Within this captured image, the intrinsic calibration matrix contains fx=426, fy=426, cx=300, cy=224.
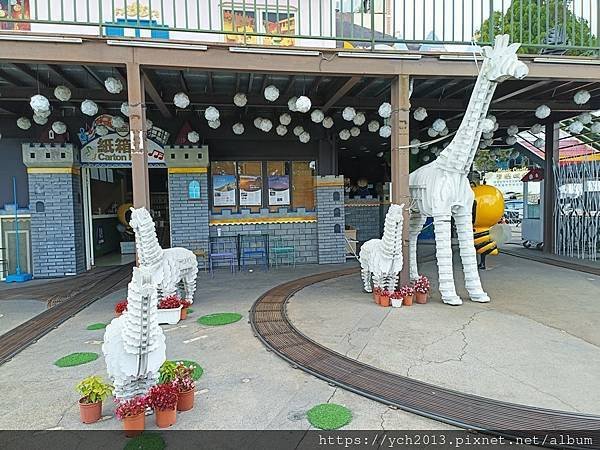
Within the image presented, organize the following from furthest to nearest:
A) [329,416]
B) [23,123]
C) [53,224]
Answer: [53,224] < [23,123] < [329,416]

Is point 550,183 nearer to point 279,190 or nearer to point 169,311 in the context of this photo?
point 279,190

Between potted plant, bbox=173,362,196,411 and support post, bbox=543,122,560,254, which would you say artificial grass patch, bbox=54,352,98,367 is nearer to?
potted plant, bbox=173,362,196,411

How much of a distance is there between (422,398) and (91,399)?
2.42 m

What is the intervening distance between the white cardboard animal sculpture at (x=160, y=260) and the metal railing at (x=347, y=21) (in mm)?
2319

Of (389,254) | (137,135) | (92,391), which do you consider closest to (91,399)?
(92,391)

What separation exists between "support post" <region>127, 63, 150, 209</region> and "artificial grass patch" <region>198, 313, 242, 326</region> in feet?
5.52

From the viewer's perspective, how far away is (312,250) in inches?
416

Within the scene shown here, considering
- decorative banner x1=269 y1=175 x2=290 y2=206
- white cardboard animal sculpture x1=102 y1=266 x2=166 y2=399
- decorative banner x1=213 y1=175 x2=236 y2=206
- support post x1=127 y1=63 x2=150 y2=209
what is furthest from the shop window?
white cardboard animal sculpture x1=102 y1=266 x2=166 y2=399

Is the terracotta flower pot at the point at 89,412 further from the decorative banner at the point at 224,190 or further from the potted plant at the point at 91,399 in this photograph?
the decorative banner at the point at 224,190

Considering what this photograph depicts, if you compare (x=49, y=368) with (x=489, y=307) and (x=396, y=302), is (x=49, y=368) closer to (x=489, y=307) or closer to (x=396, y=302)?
(x=396, y=302)

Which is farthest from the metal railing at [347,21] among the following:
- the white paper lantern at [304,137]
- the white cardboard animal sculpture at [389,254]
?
the white cardboard animal sculpture at [389,254]

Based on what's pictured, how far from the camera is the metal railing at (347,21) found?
5.89 meters

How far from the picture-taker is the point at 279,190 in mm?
10586

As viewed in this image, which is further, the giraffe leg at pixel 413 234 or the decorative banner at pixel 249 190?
the decorative banner at pixel 249 190
